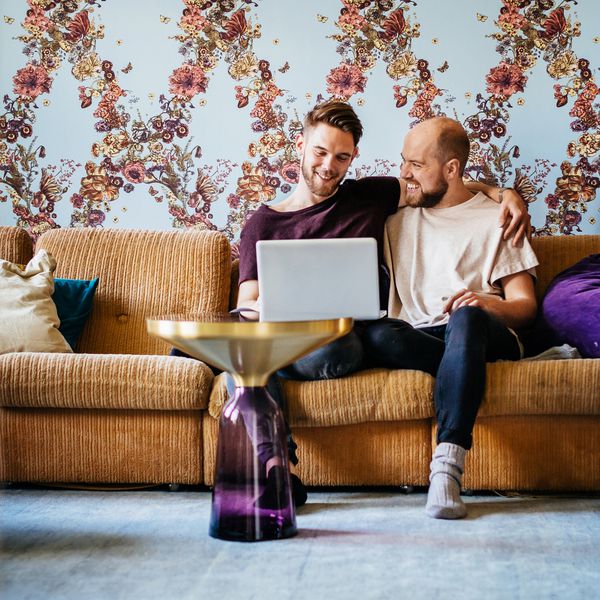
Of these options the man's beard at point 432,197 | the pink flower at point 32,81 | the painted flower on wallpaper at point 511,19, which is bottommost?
the man's beard at point 432,197

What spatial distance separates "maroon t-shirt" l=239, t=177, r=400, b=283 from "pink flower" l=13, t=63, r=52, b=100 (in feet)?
3.49

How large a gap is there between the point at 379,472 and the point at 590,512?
0.52 meters

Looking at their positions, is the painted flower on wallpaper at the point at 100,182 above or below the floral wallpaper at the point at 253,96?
below

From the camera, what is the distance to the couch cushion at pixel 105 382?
2289mm

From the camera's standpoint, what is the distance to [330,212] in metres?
2.69

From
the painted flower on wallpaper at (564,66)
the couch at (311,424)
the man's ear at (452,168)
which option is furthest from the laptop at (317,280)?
the painted flower on wallpaper at (564,66)

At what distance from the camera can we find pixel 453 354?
2.16 metres

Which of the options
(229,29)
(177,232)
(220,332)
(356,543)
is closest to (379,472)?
(356,543)

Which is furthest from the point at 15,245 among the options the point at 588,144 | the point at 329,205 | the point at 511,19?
the point at 588,144

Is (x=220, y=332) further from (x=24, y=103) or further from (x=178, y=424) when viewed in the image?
(x=24, y=103)

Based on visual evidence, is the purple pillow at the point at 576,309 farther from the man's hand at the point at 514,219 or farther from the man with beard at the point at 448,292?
the man's hand at the point at 514,219

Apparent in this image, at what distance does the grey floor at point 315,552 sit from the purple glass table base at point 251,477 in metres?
0.04

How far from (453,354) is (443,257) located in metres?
0.52

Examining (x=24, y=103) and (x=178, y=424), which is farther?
(x=24, y=103)
